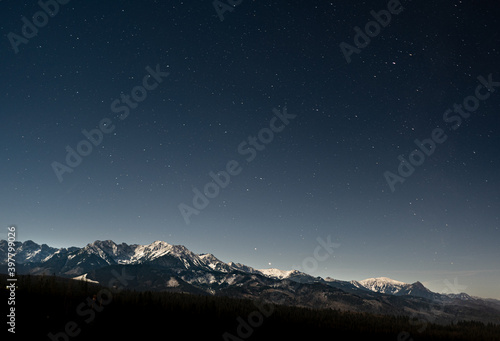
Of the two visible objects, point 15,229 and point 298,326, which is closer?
point 15,229

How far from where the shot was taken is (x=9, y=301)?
3288 cm

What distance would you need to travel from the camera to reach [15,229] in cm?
2589

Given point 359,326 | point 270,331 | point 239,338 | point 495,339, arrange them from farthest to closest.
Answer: point 495,339, point 359,326, point 270,331, point 239,338

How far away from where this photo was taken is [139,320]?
57.7 metres

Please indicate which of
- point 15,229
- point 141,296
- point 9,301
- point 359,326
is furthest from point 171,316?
point 359,326

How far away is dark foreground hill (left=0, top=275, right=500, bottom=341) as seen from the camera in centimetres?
3759

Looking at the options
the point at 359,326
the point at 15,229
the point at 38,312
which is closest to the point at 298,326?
the point at 359,326

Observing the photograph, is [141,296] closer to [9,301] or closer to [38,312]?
[38,312]

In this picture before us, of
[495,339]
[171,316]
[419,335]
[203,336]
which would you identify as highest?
[171,316]

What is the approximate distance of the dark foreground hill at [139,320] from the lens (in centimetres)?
3759

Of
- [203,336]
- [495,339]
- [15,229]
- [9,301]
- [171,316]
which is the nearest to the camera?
[15,229]

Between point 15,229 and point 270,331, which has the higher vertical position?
point 15,229

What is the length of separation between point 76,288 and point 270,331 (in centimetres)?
5386

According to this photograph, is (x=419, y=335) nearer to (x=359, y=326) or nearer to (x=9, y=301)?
(x=359, y=326)
